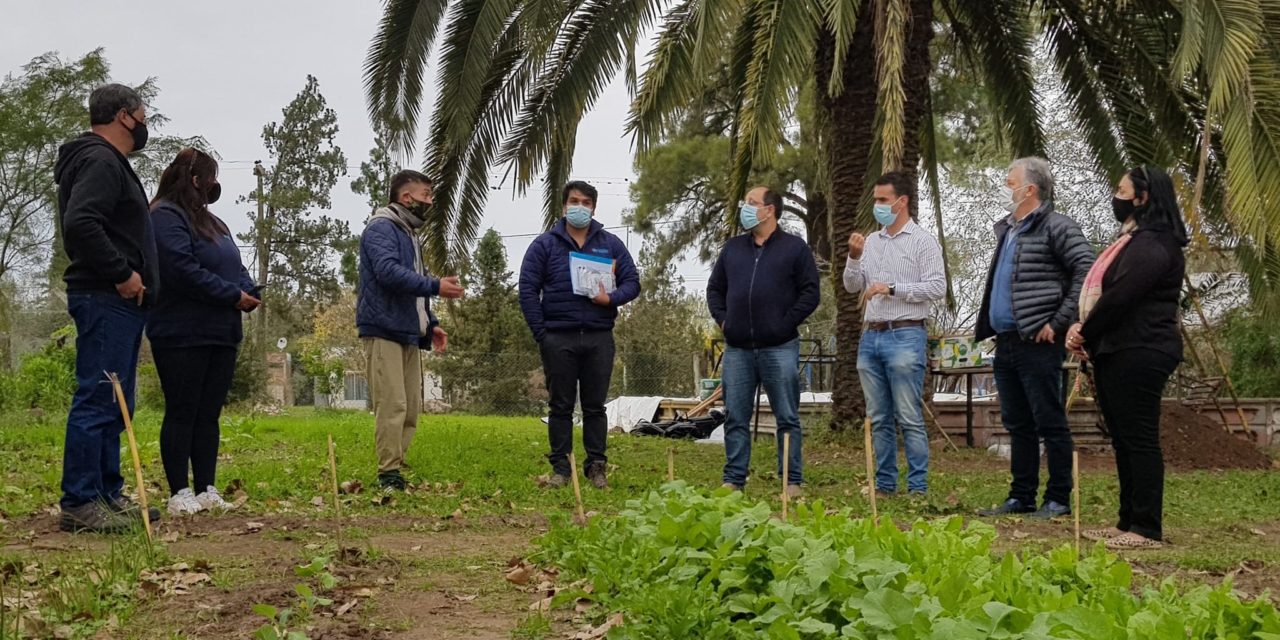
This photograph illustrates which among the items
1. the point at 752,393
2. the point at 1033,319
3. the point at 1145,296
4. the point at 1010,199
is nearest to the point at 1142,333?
the point at 1145,296

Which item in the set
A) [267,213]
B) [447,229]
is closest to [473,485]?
[447,229]

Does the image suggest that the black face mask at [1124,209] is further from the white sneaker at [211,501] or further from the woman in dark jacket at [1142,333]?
the white sneaker at [211,501]

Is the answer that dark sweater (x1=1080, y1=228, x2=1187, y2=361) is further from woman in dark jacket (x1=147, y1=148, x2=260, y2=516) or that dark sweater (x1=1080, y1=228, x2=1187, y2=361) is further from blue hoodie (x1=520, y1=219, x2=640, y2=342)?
woman in dark jacket (x1=147, y1=148, x2=260, y2=516)

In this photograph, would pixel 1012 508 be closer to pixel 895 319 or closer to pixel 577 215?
pixel 895 319

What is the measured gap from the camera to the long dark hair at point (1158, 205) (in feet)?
18.7

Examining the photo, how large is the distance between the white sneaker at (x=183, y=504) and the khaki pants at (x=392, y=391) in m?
1.20

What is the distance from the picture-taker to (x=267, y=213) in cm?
4572

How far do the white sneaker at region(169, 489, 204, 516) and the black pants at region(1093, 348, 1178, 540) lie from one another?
4.45m

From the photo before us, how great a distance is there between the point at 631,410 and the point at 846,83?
12135 mm

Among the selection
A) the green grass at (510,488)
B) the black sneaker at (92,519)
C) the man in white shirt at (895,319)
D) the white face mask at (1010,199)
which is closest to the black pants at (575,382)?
the green grass at (510,488)

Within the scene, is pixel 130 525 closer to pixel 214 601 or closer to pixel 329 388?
pixel 214 601

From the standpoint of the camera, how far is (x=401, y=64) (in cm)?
1074

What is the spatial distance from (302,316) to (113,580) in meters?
45.4

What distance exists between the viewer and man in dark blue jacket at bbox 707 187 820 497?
7215 millimetres
